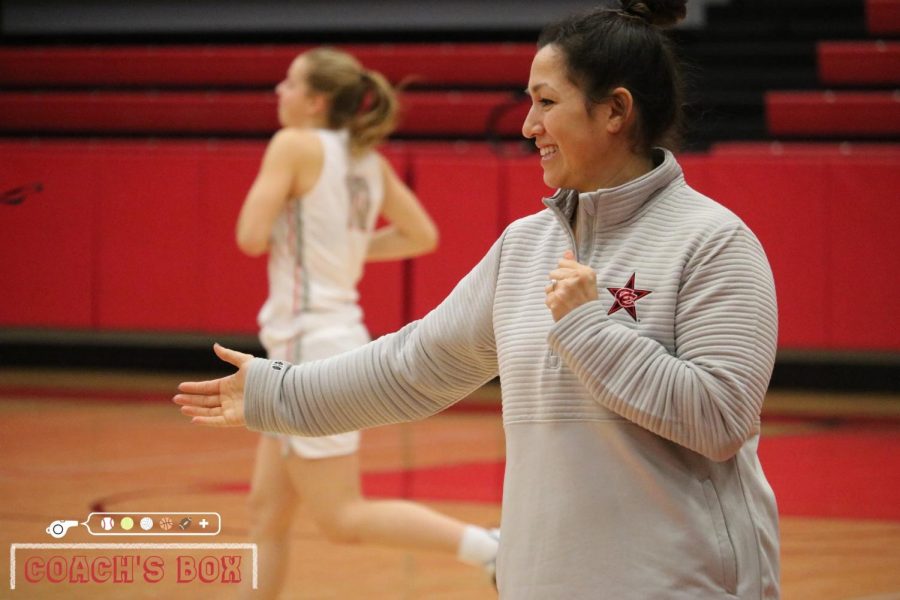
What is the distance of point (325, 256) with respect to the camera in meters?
3.70

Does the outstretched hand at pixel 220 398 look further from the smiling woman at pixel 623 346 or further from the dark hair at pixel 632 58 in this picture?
the dark hair at pixel 632 58

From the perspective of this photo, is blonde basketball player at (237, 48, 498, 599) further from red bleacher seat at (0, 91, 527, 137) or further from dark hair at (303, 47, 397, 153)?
red bleacher seat at (0, 91, 527, 137)

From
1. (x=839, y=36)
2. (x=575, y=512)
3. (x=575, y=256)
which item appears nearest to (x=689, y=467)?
(x=575, y=512)

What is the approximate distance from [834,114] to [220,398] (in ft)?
25.8

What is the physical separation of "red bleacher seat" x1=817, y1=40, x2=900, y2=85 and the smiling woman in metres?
8.20

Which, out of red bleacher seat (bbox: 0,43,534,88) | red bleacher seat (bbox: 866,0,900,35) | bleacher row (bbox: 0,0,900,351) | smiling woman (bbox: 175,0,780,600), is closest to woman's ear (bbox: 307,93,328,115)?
smiling woman (bbox: 175,0,780,600)

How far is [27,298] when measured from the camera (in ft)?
24.3

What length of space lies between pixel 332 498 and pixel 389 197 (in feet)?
3.52

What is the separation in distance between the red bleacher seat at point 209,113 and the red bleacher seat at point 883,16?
270 centimetres

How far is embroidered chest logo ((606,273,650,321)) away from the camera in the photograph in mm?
1703

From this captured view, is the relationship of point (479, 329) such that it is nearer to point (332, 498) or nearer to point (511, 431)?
point (511, 431)

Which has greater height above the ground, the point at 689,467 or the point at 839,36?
the point at 839,36
